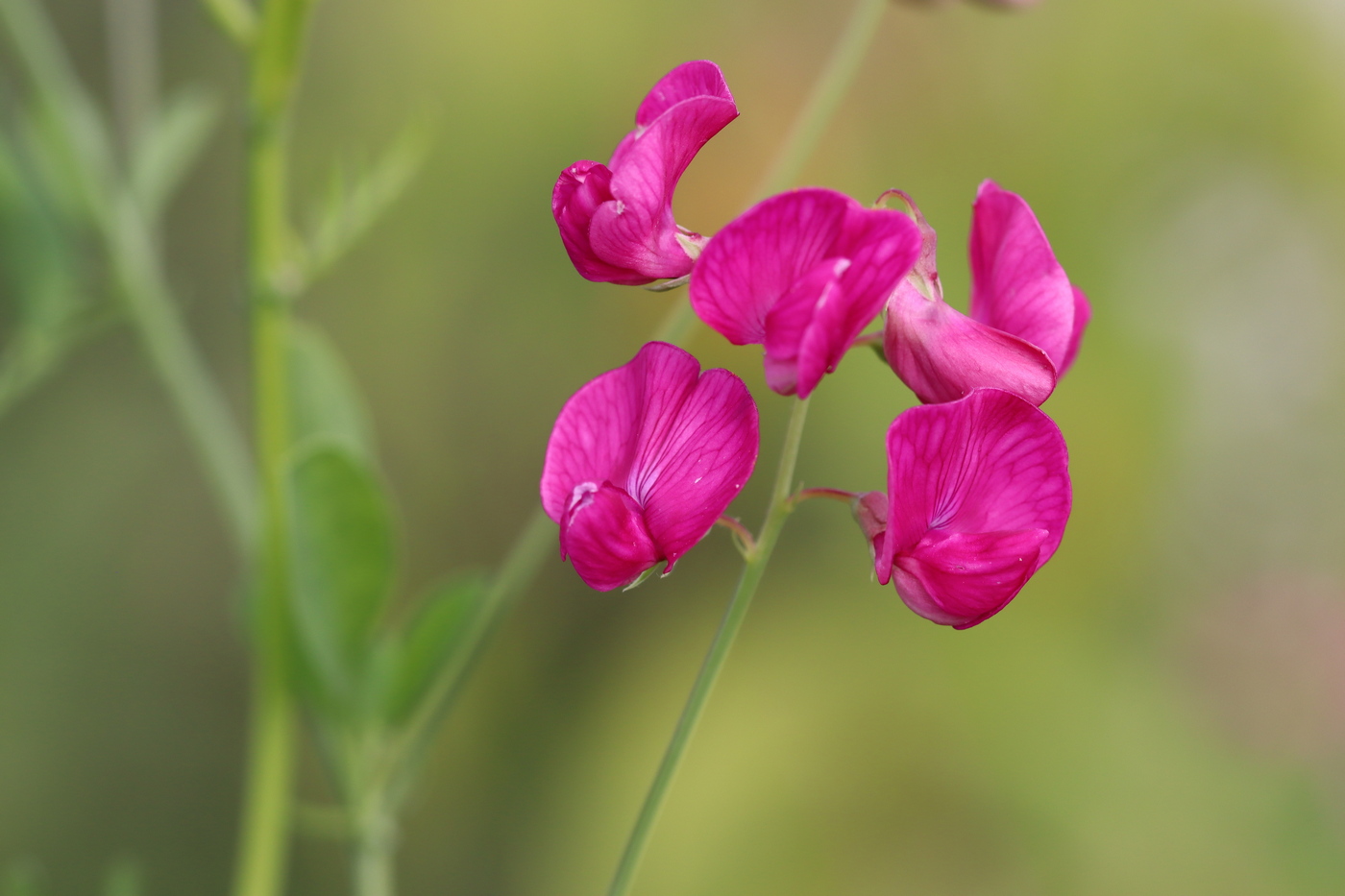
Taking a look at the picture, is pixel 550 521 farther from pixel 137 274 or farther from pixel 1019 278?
pixel 137 274

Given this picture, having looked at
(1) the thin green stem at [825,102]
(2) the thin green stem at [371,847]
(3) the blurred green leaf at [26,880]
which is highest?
(1) the thin green stem at [825,102]

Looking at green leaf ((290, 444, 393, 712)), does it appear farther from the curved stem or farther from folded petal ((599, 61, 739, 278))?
folded petal ((599, 61, 739, 278))

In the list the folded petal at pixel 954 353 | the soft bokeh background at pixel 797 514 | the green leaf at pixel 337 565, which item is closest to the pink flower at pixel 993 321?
the folded petal at pixel 954 353

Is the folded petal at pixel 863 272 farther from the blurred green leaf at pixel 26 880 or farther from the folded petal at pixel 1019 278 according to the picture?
the blurred green leaf at pixel 26 880

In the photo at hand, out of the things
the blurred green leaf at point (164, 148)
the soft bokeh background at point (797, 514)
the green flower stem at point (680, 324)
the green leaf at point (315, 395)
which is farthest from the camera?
the soft bokeh background at point (797, 514)

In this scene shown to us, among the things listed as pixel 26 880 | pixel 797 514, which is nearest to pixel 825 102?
pixel 26 880

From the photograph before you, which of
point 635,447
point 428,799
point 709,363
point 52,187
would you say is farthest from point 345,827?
point 428,799

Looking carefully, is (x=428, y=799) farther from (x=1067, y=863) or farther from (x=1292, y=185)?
(x=1292, y=185)
